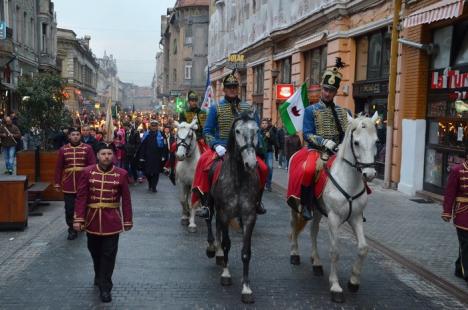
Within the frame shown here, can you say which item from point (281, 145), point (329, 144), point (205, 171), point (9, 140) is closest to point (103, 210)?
point (205, 171)

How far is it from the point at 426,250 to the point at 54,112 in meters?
10.4

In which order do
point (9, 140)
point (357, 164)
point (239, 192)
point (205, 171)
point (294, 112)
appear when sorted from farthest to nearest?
point (9, 140)
point (294, 112)
point (205, 171)
point (239, 192)
point (357, 164)

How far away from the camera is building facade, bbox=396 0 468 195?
1314 cm

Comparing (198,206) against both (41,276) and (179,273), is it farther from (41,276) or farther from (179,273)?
(41,276)

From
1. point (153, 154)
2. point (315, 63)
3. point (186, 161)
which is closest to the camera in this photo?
point (186, 161)

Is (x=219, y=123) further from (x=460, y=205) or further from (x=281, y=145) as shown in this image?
(x=281, y=145)

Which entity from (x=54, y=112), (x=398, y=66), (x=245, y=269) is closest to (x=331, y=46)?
(x=398, y=66)

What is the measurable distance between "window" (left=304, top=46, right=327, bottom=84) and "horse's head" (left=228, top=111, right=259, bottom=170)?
1505cm

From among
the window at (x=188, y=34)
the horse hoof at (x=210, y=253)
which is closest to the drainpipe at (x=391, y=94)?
the horse hoof at (x=210, y=253)

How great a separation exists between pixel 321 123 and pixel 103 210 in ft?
10.4

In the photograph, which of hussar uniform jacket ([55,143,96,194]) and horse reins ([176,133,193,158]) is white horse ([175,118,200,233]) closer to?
horse reins ([176,133,193,158])

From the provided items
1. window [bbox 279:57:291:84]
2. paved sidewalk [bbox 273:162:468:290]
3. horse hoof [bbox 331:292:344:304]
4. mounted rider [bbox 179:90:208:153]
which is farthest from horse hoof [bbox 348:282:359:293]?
window [bbox 279:57:291:84]

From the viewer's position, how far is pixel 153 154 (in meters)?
15.4

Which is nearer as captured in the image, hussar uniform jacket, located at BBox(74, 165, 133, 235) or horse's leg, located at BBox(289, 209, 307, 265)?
hussar uniform jacket, located at BBox(74, 165, 133, 235)
